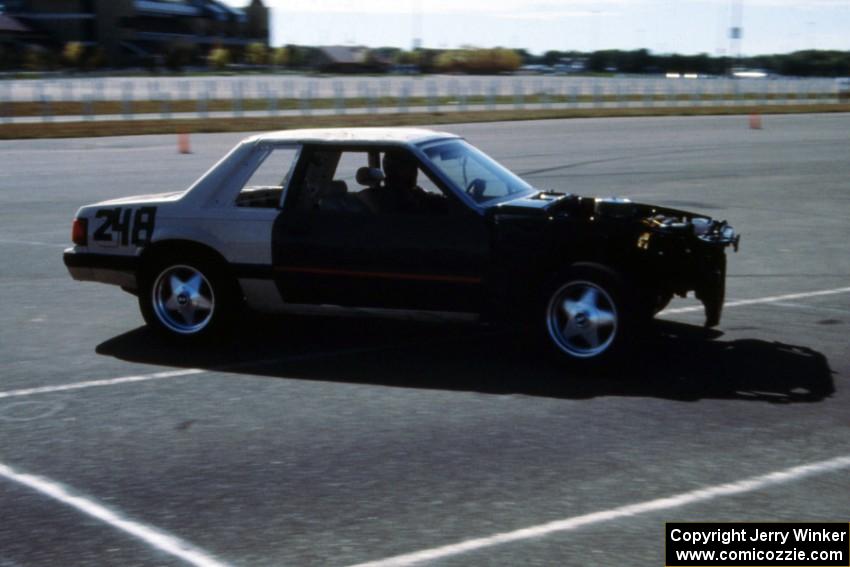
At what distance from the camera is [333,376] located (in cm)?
737

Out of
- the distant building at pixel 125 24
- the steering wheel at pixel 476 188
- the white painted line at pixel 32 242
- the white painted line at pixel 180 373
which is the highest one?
the distant building at pixel 125 24

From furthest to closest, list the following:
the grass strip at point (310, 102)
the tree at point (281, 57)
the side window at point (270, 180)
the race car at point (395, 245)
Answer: the tree at point (281, 57) < the grass strip at point (310, 102) < the side window at point (270, 180) < the race car at point (395, 245)

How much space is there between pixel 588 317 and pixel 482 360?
863 millimetres

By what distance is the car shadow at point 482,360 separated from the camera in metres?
6.97

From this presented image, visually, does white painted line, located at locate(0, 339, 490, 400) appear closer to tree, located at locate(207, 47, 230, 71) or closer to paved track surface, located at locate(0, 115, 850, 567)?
paved track surface, located at locate(0, 115, 850, 567)

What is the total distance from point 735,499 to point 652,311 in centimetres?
237

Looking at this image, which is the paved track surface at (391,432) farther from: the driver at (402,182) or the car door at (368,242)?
the driver at (402,182)

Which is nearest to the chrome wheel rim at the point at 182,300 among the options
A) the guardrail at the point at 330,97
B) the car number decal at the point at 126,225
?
the car number decal at the point at 126,225

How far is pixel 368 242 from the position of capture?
7.64m

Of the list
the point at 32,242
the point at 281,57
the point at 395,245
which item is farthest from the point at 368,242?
the point at 281,57

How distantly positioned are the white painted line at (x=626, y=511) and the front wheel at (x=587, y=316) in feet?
5.93

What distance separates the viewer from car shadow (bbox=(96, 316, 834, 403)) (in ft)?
22.9

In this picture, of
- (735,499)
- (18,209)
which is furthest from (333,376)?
(18,209)

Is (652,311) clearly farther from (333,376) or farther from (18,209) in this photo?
(18,209)
